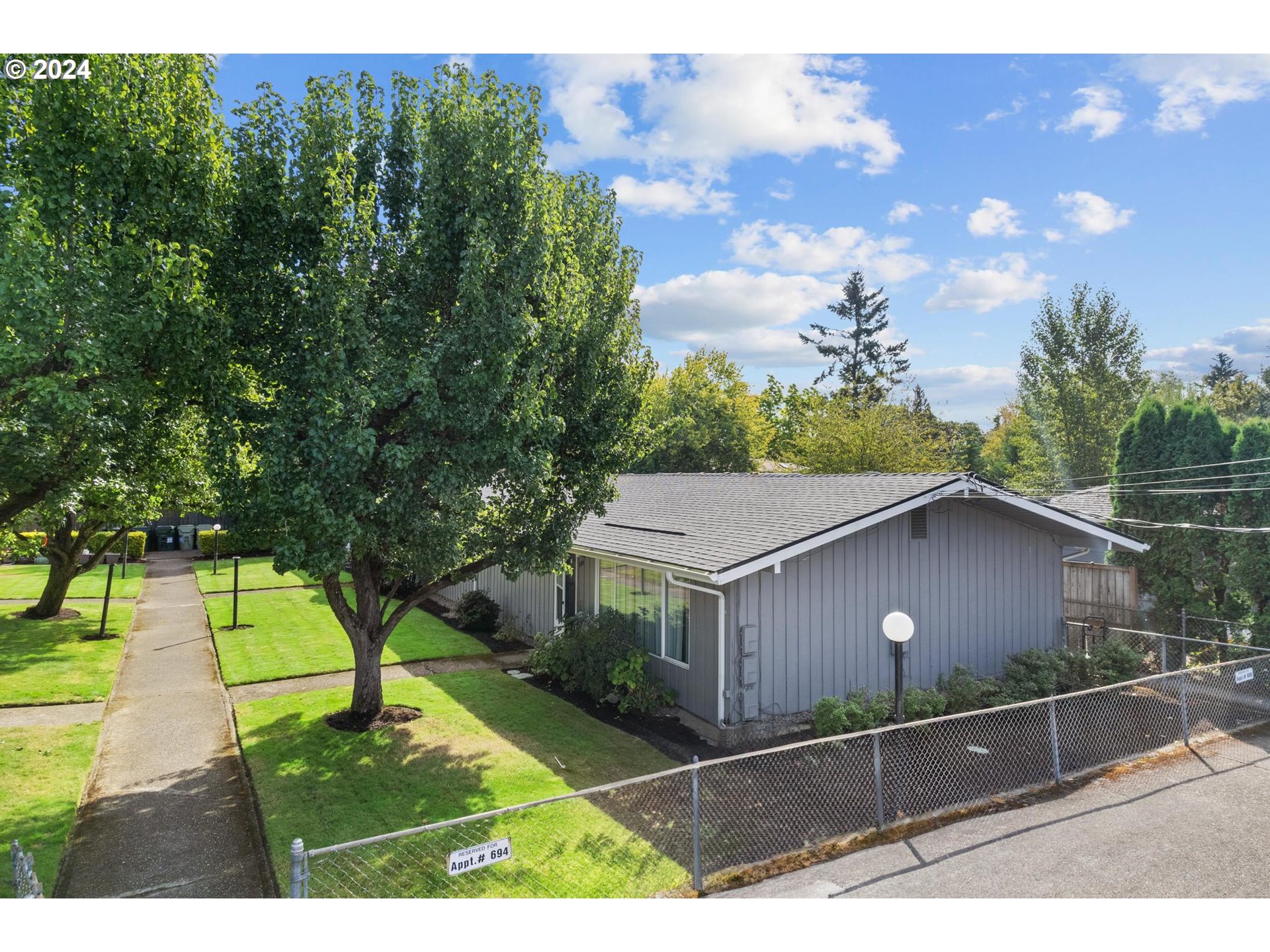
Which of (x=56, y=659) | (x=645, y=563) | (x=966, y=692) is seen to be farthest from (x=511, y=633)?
(x=966, y=692)

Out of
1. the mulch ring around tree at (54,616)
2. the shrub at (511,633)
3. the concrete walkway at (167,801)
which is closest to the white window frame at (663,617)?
the shrub at (511,633)

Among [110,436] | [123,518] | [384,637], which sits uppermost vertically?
[110,436]

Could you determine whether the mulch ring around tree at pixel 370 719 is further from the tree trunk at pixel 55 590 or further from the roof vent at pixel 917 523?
the tree trunk at pixel 55 590

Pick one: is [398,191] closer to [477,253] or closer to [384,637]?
[477,253]

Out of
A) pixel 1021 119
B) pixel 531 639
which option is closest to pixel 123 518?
pixel 531 639

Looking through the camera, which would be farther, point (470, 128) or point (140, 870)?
point (470, 128)

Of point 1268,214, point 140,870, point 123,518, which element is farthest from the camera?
point 1268,214

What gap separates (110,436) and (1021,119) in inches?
577

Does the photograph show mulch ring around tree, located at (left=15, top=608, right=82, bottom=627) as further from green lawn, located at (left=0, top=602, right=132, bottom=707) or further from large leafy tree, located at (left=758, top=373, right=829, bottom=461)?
large leafy tree, located at (left=758, top=373, right=829, bottom=461)

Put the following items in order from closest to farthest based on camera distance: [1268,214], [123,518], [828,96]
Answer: [828,96] → [123,518] → [1268,214]

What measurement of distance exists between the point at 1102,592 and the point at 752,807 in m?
13.9

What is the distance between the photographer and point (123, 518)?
14.9 meters

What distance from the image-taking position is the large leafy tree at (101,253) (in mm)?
6656

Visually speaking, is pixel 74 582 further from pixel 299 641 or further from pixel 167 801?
pixel 167 801
